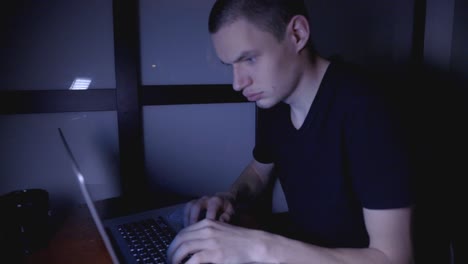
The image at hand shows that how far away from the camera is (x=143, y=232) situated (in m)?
0.95

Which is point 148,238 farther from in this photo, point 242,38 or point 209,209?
point 242,38

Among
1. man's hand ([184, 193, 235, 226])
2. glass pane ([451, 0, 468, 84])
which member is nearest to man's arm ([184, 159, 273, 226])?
man's hand ([184, 193, 235, 226])

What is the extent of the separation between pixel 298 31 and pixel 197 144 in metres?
0.85

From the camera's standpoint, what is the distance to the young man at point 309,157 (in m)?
0.74

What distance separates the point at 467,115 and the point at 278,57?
175cm

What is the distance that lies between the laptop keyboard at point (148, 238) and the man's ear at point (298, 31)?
638 mm

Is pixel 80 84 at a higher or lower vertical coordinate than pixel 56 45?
lower

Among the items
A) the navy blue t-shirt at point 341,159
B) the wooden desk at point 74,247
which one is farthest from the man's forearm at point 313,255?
the wooden desk at point 74,247

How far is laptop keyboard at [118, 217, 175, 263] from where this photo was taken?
0.82 m

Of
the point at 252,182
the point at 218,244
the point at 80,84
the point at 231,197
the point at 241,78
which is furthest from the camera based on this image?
the point at 80,84

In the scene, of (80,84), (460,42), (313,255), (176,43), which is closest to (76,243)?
(313,255)

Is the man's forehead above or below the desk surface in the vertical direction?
above

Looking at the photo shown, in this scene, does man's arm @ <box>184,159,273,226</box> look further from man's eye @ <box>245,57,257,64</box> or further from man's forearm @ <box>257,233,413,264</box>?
man's eye @ <box>245,57,257,64</box>

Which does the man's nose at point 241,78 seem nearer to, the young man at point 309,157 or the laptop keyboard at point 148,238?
the young man at point 309,157
